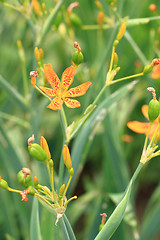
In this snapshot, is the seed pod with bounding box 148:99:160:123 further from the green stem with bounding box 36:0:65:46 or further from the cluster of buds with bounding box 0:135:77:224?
the green stem with bounding box 36:0:65:46

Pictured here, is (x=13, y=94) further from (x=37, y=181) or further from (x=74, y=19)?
(x=37, y=181)

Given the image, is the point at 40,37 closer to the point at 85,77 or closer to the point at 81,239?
the point at 85,77

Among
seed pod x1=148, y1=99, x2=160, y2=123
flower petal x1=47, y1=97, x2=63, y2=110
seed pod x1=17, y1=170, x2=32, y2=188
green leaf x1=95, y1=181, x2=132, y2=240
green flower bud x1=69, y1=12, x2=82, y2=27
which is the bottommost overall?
green leaf x1=95, y1=181, x2=132, y2=240

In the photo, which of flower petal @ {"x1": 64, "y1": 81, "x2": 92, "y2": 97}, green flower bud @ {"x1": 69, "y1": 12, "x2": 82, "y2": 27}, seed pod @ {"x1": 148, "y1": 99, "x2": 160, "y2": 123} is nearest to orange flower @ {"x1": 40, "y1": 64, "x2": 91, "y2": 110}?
flower petal @ {"x1": 64, "y1": 81, "x2": 92, "y2": 97}

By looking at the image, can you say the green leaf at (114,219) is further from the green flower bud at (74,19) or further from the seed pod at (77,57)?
the green flower bud at (74,19)

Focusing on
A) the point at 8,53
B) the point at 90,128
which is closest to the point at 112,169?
the point at 90,128

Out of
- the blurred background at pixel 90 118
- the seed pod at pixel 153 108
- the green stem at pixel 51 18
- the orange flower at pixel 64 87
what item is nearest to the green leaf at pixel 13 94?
the blurred background at pixel 90 118

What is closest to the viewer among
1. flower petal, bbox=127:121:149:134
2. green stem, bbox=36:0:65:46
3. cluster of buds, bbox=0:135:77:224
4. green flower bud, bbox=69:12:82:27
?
cluster of buds, bbox=0:135:77:224
